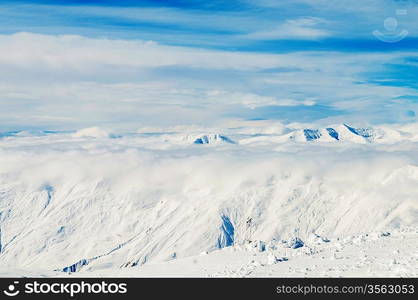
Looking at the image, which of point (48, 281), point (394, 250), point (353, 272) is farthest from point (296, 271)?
point (48, 281)

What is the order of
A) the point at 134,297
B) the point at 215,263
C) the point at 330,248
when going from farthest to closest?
the point at 215,263, the point at 330,248, the point at 134,297

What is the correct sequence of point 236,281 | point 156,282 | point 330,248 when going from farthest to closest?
point 330,248 → point 236,281 → point 156,282

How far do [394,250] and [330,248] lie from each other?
45.4 ft

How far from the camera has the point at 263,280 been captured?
6078 cm

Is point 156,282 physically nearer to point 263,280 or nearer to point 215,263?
point 263,280

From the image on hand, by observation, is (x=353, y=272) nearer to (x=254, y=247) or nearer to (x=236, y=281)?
(x=236, y=281)

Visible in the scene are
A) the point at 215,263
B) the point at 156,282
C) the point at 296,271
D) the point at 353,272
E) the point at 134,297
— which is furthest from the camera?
the point at 215,263

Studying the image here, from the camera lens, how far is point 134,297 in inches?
1994

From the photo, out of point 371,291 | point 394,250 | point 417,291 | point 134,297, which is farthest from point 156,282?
point 394,250

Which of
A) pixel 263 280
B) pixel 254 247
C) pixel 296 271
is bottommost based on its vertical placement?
pixel 254 247

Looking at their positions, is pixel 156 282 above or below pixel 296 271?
above

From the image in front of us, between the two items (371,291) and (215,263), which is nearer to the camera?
(371,291)


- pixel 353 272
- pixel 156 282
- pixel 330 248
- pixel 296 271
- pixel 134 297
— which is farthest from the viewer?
pixel 330 248

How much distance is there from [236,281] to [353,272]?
1925 centimetres
